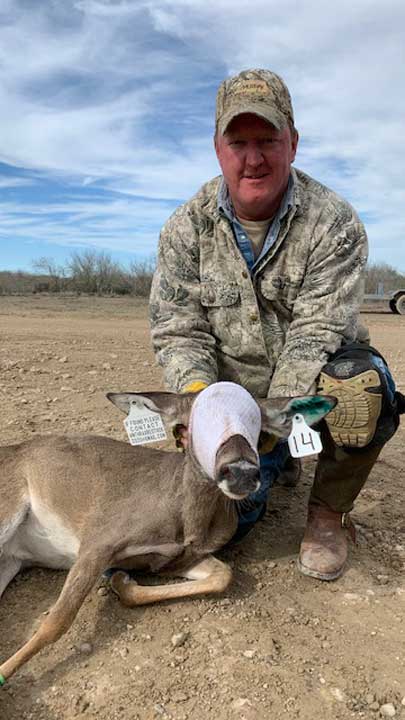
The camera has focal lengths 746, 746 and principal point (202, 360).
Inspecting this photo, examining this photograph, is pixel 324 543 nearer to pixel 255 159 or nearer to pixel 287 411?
pixel 287 411

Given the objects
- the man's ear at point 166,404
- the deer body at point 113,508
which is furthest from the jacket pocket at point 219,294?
the man's ear at point 166,404

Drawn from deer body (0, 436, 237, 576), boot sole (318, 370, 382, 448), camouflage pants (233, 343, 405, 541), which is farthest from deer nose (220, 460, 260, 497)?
camouflage pants (233, 343, 405, 541)

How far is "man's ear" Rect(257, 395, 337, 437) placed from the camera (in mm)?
3521

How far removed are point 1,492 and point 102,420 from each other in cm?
251

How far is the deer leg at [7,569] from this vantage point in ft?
13.1

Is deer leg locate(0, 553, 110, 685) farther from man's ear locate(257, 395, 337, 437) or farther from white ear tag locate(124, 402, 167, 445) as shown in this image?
man's ear locate(257, 395, 337, 437)

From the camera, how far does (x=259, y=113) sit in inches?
168

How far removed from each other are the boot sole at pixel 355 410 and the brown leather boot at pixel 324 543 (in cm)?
58

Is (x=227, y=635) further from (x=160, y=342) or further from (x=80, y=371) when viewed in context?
(x=80, y=371)

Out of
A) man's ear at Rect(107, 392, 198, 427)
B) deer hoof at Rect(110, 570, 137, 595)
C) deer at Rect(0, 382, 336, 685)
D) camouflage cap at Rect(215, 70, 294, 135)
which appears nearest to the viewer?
deer at Rect(0, 382, 336, 685)

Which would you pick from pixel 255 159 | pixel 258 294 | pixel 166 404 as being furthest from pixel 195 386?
pixel 255 159

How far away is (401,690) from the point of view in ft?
10.3

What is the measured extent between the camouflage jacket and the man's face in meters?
0.21

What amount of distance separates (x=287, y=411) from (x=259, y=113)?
1807 millimetres
